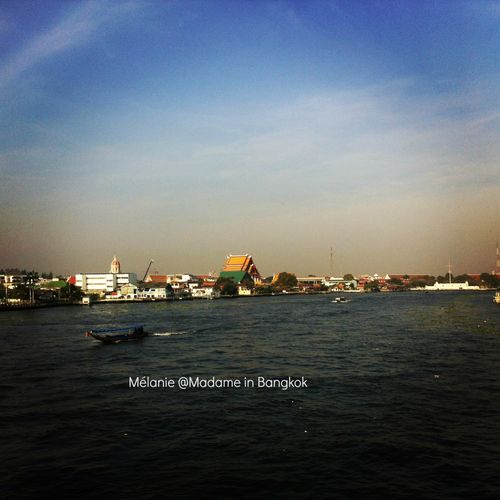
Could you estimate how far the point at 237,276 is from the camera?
117 m

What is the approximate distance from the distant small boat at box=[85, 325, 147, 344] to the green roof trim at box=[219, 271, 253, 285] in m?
84.8

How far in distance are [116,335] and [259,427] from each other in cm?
1739

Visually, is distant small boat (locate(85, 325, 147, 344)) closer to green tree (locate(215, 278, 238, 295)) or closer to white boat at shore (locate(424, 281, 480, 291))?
green tree (locate(215, 278, 238, 295))

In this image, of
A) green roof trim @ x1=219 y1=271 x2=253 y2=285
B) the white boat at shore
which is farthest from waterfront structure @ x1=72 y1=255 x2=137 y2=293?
the white boat at shore

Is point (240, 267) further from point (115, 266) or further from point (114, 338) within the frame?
point (114, 338)

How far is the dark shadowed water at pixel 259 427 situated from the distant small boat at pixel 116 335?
15.8 ft

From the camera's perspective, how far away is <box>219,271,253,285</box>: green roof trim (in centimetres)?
11476

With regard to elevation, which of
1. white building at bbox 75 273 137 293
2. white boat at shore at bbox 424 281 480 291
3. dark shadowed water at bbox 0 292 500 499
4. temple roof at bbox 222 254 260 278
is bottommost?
white boat at shore at bbox 424 281 480 291

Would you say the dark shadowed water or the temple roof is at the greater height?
the temple roof

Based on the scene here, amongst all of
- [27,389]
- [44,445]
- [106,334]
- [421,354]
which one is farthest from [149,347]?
[44,445]

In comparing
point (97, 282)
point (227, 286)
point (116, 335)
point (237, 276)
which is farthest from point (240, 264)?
point (116, 335)

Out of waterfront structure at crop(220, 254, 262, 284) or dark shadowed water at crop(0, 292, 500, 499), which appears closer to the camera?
dark shadowed water at crop(0, 292, 500, 499)

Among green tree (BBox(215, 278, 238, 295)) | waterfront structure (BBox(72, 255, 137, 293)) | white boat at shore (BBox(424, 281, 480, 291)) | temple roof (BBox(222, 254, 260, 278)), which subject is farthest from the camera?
white boat at shore (BBox(424, 281, 480, 291))

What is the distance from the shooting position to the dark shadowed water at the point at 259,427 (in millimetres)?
7695
